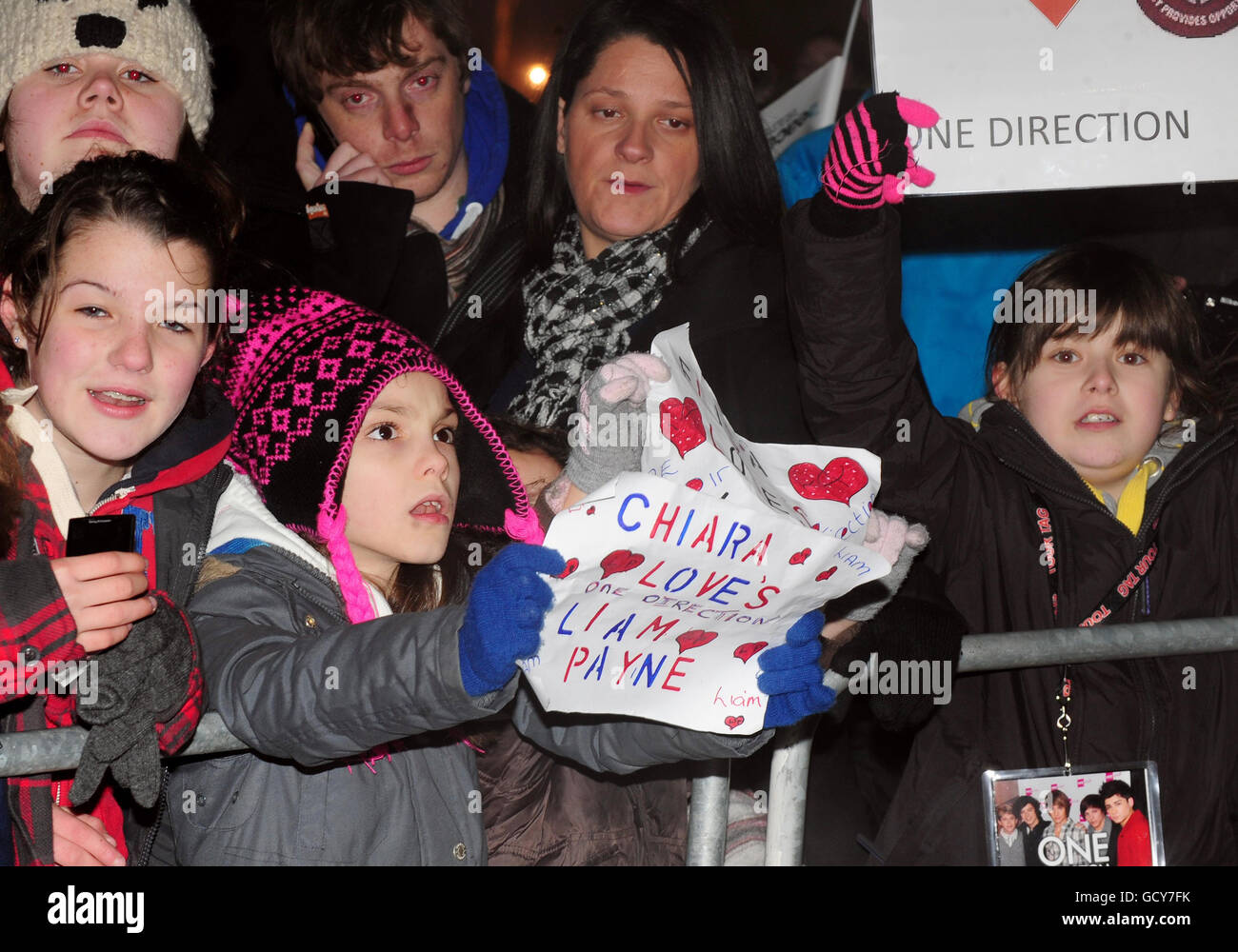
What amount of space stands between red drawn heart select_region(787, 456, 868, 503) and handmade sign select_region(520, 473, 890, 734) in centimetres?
18

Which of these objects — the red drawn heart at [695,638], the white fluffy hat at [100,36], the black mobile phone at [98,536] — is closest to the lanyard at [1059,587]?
the red drawn heart at [695,638]

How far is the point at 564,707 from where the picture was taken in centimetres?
206

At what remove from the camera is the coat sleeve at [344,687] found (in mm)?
1972

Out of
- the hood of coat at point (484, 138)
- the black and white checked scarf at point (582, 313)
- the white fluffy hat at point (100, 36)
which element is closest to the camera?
the white fluffy hat at point (100, 36)

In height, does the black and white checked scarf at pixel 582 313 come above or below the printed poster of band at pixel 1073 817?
above

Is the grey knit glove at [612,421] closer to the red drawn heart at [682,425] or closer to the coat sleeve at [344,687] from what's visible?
the red drawn heart at [682,425]

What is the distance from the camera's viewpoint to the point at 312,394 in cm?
245

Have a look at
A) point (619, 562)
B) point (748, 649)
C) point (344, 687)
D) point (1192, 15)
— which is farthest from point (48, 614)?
point (1192, 15)

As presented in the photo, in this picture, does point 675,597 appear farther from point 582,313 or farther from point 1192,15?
point 1192,15

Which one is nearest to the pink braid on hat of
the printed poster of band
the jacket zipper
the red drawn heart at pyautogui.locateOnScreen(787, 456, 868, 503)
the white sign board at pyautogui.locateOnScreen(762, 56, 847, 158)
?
the jacket zipper

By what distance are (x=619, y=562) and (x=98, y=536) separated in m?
0.76

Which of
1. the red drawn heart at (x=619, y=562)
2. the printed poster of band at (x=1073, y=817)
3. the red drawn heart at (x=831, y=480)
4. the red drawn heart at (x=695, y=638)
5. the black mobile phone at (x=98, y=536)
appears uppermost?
the red drawn heart at (x=831, y=480)

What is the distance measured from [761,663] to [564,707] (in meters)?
0.31

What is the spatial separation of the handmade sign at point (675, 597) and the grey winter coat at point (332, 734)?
0.11 m
